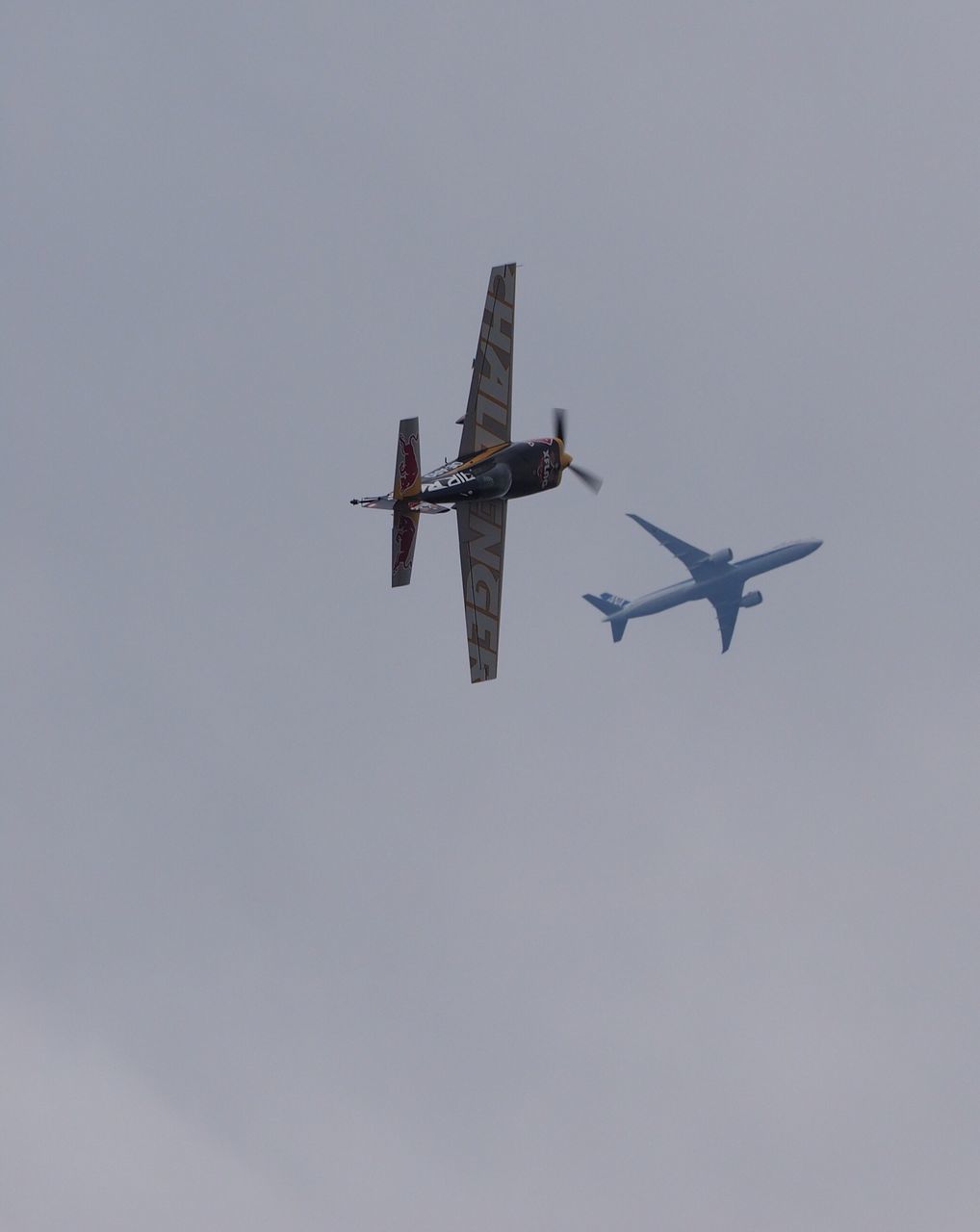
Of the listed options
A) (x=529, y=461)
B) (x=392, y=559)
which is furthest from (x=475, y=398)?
(x=392, y=559)

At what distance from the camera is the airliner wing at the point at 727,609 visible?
368 feet

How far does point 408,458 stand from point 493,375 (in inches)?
211

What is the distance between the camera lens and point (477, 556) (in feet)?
228

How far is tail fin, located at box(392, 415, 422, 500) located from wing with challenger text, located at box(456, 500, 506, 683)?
13.0 feet

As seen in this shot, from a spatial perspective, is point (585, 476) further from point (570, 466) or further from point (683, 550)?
point (683, 550)

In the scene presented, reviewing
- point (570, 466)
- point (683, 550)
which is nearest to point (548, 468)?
point (570, 466)

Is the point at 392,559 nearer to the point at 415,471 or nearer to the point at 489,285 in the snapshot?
the point at 415,471

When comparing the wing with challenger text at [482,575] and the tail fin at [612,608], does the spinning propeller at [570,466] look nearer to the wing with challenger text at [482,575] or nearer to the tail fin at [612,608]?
the wing with challenger text at [482,575]

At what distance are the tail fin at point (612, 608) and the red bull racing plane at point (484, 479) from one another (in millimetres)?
42332

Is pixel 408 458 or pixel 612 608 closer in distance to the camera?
pixel 408 458

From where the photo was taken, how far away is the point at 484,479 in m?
68.2

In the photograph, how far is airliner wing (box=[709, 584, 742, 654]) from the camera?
112125 mm

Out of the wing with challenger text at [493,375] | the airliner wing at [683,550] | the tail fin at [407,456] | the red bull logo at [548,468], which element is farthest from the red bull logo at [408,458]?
the airliner wing at [683,550]

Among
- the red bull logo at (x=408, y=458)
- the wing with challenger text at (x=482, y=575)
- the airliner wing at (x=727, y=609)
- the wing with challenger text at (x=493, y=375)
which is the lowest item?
the wing with challenger text at (x=482, y=575)
